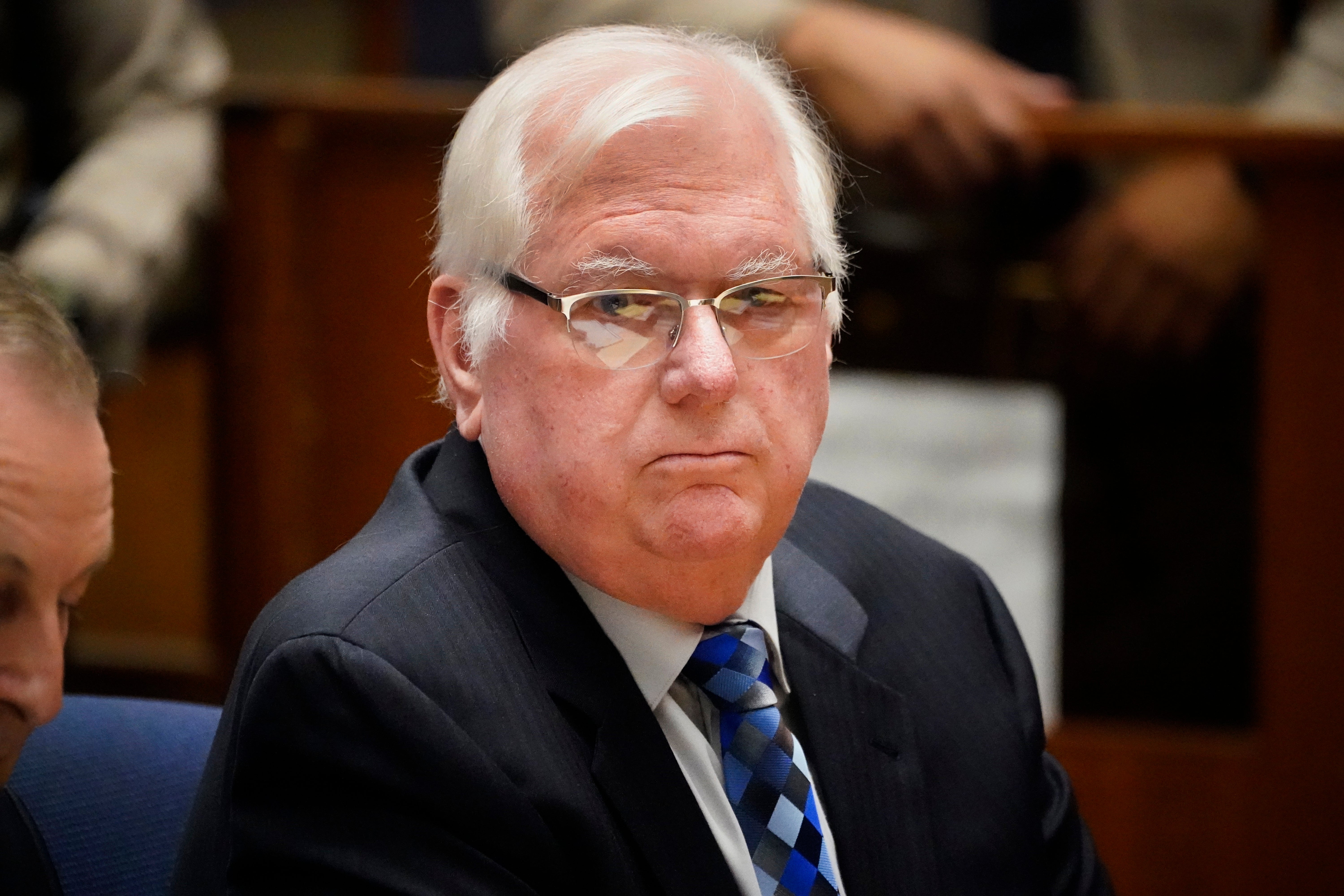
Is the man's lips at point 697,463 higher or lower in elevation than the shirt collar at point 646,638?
higher

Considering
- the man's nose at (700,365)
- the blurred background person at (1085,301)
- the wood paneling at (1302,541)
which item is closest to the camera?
the man's nose at (700,365)

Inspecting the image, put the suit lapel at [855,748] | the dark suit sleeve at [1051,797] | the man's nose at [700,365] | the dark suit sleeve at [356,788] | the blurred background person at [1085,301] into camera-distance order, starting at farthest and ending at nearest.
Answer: the blurred background person at [1085,301], the dark suit sleeve at [1051,797], the suit lapel at [855,748], the man's nose at [700,365], the dark suit sleeve at [356,788]

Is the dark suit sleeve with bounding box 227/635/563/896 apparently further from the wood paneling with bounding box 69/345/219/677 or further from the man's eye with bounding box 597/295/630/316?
the wood paneling with bounding box 69/345/219/677

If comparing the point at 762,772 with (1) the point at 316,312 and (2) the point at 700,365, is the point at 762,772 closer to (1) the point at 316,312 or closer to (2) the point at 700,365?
(2) the point at 700,365

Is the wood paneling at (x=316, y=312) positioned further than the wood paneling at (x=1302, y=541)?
Yes

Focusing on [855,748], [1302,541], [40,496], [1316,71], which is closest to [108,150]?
[40,496]

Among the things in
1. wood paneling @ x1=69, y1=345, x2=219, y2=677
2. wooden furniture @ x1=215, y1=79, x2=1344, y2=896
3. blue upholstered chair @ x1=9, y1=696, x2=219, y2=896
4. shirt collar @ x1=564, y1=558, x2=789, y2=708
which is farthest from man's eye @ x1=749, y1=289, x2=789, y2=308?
wood paneling @ x1=69, y1=345, x2=219, y2=677

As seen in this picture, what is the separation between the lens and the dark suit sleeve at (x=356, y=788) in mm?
1078

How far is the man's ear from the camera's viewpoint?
1306 mm

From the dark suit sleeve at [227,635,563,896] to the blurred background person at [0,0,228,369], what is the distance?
1.52 meters

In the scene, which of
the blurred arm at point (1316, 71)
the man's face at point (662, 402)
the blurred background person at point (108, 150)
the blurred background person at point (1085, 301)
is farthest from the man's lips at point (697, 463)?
the blurred arm at point (1316, 71)

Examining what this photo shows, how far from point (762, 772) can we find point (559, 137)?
1.77ft

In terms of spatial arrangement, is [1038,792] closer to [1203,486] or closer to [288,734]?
[288,734]

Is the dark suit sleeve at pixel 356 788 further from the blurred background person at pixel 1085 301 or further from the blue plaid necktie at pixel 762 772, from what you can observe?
the blurred background person at pixel 1085 301
